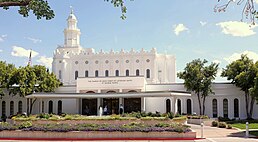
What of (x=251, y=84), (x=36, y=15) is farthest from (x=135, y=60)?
(x=36, y=15)

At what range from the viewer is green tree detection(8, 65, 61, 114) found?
44.0 metres

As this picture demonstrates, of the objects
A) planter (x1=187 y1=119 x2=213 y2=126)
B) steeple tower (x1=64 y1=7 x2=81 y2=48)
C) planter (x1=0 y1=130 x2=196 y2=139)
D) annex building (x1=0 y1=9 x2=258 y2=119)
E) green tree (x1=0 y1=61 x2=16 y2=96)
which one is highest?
steeple tower (x1=64 y1=7 x2=81 y2=48)

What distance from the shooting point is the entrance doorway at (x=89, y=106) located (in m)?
46.2

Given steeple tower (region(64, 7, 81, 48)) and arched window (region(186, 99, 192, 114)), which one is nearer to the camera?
arched window (region(186, 99, 192, 114))

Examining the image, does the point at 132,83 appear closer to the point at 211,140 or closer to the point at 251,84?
the point at 251,84

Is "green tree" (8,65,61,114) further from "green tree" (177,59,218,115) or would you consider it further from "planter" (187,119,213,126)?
"planter" (187,119,213,126)

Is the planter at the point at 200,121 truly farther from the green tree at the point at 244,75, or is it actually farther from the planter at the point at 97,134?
the planter at the point at 97,134

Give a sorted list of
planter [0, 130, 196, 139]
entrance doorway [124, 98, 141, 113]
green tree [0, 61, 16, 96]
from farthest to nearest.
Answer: green tree [0, 61, 16, 96]
entrance doorway [124, 98, 141, 113]
planter [0, 130, 196, 139]

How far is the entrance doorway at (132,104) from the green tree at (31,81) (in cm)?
1061

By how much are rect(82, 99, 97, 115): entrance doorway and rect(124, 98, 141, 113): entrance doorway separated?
4263 millimetres

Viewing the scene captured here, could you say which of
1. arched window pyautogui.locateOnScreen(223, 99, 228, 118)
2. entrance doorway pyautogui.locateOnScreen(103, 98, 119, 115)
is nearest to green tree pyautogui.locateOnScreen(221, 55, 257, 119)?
arched window pyautogui.locateOnScreen(223, 99, 228, 118)

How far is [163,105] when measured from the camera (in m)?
45.9

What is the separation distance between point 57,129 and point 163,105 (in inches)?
985

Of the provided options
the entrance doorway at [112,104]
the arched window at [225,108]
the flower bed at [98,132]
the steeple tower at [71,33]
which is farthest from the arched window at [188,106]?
the steeple tower at [71,33]
